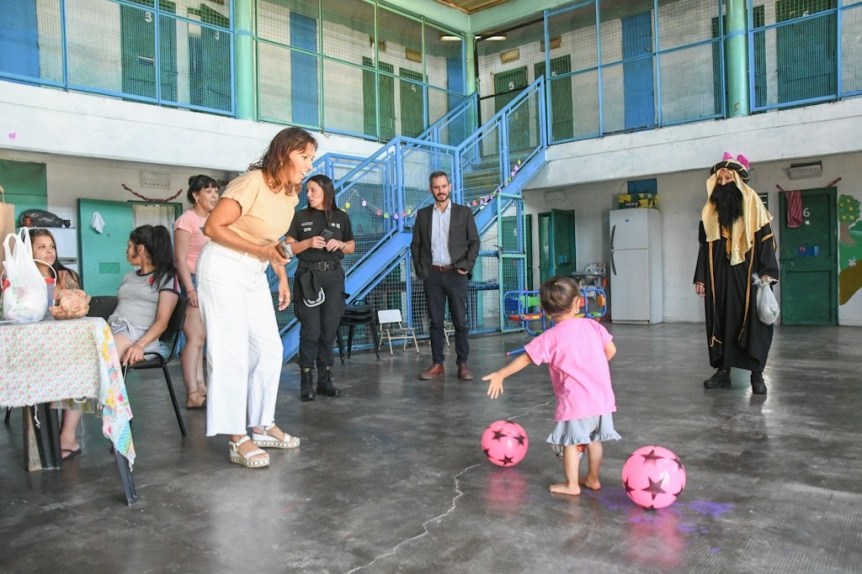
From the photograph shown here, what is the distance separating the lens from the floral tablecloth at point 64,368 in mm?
2552

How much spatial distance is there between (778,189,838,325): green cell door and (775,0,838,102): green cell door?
2.01m

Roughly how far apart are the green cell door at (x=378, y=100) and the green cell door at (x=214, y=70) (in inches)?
98.5

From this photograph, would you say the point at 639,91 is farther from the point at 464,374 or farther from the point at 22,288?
the point at 22,288

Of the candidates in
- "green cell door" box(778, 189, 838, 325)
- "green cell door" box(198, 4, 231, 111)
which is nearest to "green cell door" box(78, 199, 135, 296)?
"green cell door" box(198, 4, 231, 111)

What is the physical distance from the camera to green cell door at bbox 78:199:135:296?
339 inches

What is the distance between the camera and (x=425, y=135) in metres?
11.5

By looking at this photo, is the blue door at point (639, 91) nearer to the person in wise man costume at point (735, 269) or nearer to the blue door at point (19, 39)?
the person in wise man costume at point (735, 269)

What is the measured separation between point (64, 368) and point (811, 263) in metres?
11.0

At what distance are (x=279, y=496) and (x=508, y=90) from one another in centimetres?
1159

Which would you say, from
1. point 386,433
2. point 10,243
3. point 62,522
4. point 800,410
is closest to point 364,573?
point 62,522

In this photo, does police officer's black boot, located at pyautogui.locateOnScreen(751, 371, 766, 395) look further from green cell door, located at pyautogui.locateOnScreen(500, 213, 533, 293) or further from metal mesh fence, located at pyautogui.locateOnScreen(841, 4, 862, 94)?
metal mesh fence, located at pyautogui.locateOnScreen(841, 4, 862, 94)

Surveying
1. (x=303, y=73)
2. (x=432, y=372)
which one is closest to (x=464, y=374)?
(x=432, y=372)

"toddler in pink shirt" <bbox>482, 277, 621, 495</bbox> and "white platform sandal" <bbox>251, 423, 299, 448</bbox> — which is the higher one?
"toddler in pink shirt" <bbox>482, 277, 621, 495</bbox>

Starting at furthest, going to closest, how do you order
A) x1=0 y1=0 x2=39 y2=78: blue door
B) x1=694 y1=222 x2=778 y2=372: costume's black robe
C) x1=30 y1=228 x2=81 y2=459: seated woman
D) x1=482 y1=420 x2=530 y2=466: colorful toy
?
x1=0 y1=0 x2=39 y2=78: blue door, x1=694 y1=222 x2=778 y2=372: costume's black robe, x1=30 y1=228 x2=81 y2=459: seated woman, x1=482 y1=420 x2=530 y2=466: colorful toy
